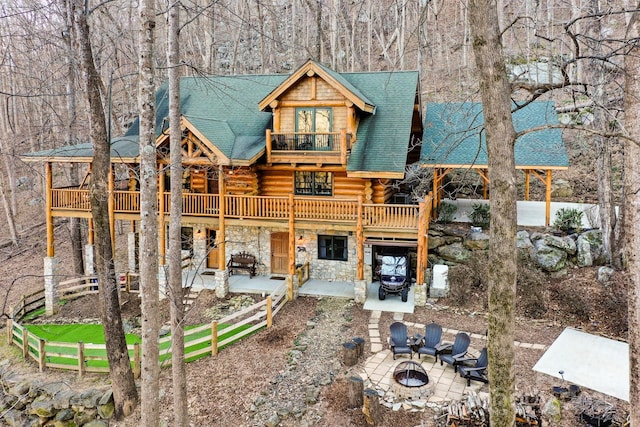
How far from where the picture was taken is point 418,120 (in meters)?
20.9

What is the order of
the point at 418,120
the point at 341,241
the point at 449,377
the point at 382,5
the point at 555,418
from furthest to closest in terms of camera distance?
the point at 382,5 → the point at 418,120 → the point at 341,241 → the point at 449,377 → the point at 555,418

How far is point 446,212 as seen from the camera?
1950 cm

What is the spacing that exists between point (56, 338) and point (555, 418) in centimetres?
1500

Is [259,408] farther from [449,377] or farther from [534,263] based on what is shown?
[534,263]

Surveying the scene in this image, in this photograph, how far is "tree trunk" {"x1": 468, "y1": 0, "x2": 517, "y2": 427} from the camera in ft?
19.3

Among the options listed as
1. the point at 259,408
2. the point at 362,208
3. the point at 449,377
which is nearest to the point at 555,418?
the point at 449,377

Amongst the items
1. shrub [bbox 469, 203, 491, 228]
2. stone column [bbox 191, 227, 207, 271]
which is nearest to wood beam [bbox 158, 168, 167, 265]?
stone column [bbox 191, 227, 207, 271]

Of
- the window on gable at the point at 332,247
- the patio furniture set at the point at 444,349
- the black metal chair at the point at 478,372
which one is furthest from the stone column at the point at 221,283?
the black metal chair at the point at 478,372

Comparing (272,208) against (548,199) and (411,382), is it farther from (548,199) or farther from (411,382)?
(548,199)

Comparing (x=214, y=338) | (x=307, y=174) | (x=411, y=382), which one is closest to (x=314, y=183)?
(x=307, y=174)

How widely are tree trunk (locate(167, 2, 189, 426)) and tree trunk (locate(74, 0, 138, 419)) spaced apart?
1.48 metres

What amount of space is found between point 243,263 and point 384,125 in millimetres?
8255

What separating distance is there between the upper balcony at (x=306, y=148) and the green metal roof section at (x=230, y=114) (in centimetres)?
62

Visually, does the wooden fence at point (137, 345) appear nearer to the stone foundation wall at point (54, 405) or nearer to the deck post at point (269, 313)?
the deck post at point (269, 313)
